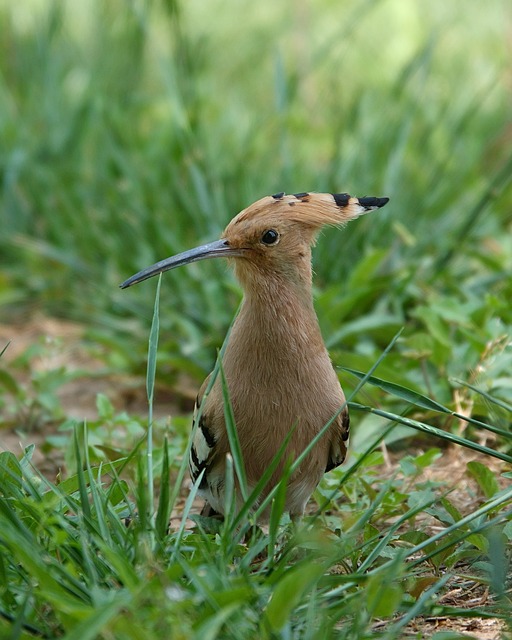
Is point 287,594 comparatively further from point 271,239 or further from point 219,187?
point 219,187

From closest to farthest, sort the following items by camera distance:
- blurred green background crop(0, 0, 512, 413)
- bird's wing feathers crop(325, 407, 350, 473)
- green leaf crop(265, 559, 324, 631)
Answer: green leaf crop(265, 559, 324, 631), bird's wing feathers crop(325, 407, 350, 473), blurred green background crop(0, 0, 512, 413)

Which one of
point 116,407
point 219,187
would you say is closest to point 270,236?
point 116,407

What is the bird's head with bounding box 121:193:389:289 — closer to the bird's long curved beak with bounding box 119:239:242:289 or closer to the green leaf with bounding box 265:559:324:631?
→ the bird's long curved beak with bounding box 119:239:242:289

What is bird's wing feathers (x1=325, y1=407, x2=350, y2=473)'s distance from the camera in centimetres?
238

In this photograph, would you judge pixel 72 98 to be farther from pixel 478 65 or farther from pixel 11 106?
pixel 478 65

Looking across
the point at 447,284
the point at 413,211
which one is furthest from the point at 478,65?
the point at 447,284

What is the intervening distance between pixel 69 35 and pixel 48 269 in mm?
1757

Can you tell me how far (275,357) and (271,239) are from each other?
10.8 inches

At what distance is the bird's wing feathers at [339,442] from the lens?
2377mm

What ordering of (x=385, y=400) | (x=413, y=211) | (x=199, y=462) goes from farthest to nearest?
(x=413, y=211), (x=385, y=400), (x=199, y=462)

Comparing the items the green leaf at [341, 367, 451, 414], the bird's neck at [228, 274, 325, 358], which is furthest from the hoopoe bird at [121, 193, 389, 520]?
the green leaf at [341, 367, 451, 414]

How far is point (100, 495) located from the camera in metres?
1.96

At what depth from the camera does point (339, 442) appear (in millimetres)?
2396

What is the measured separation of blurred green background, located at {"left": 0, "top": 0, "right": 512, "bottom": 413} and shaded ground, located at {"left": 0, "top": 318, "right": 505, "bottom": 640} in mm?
98
